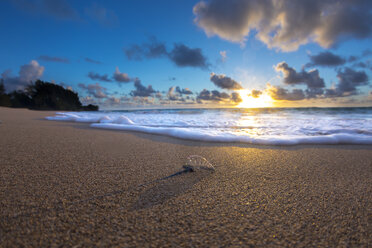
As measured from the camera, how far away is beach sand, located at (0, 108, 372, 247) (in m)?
0.67

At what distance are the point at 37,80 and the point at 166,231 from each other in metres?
47.3

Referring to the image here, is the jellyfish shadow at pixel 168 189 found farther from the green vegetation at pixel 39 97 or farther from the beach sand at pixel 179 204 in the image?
the green vegetation at pixel 39 97

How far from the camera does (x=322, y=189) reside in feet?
3.70

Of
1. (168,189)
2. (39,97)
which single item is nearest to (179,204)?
(168,189)

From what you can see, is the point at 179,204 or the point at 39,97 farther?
the point at 39,97

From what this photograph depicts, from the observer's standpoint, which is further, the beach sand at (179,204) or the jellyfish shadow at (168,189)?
the jellyfish shadow at (168,189)

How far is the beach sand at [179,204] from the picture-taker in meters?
0.67

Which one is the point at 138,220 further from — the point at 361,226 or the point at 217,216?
the point at 361,226

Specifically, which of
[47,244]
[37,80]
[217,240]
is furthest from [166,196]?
[37,80]

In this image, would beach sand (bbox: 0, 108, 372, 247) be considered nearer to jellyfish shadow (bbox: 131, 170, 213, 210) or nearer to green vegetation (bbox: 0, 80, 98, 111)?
jellyfish shadow (bbox: 131, 170, 213, 210)

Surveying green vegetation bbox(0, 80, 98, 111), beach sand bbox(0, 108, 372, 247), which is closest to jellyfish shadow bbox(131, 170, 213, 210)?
beach sand bbox(0, 108, 372, 247)

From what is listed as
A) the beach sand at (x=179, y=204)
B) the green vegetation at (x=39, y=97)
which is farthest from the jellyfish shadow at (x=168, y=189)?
the green vegetation at (x=39, y=97)

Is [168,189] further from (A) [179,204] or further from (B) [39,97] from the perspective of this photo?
(B) [39,97]

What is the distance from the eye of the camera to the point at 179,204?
0.92 meters
